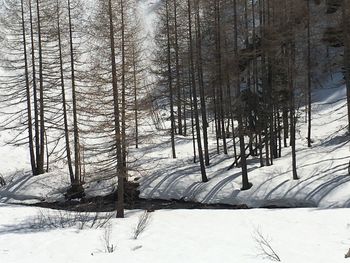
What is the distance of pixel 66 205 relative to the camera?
24516 millimetres

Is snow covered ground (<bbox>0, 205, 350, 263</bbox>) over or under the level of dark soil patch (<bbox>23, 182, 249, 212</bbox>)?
over

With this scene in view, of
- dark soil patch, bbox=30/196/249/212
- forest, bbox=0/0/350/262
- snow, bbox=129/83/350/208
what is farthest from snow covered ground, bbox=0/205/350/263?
dark soil patch, bbox=30/196/249/212

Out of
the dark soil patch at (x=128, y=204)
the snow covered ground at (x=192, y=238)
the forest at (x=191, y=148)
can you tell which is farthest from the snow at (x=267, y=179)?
the snow covered ground at (x=192, y=238)

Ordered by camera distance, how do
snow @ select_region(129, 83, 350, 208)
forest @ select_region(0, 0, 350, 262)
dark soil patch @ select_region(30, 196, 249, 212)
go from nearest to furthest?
forest @ select_region(0, 0, 350, 262) < snow @ select_region(129, 83, 350, 208) < dark soil patch @ select_region(30, 196, 249, 212)

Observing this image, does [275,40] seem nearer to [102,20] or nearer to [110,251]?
[102,20]

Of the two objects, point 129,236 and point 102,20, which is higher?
point 102,20

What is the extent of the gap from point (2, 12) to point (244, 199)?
1692 inches

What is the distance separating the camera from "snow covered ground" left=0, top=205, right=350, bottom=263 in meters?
10.6

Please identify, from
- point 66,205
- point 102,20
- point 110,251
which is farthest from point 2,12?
point 110,251

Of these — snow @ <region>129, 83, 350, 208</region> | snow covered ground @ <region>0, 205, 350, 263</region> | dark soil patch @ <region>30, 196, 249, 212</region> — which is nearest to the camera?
snow covered ground @ <region>0, 205, 350, 263</region>

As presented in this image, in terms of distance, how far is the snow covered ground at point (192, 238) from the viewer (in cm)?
1062

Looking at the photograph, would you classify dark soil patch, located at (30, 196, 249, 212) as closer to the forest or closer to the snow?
the forest

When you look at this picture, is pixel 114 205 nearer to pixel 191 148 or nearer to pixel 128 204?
pixel 128 204

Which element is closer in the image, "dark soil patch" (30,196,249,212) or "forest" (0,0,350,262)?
"forest" (0,0,350,262)
